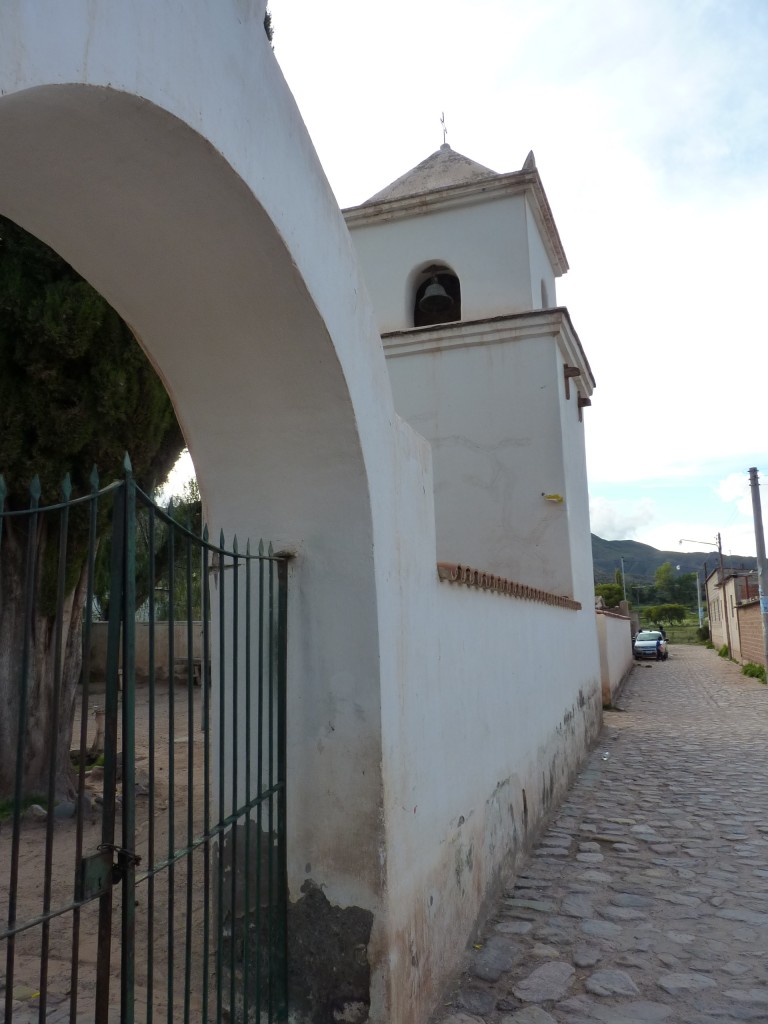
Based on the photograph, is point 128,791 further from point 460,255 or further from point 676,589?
point 676,589

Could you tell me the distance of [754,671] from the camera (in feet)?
75.3

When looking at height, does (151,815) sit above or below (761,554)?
below

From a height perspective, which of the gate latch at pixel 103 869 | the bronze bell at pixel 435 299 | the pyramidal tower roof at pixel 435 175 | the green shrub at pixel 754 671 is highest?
the pyramidal tower roof at pixel 435 175

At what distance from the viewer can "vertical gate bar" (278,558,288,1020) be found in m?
3.20

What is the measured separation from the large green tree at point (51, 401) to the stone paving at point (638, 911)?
400 cm

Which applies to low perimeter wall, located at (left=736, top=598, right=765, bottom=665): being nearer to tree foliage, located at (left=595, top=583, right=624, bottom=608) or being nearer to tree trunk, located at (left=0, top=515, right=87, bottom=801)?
tree trunk, located at (left=0, top=515, right=87, bottom=801)

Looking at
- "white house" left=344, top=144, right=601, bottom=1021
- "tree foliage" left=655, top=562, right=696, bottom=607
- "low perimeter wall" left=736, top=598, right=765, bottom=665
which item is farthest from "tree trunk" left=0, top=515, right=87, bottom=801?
"tree foliage" left=655, top=562, right=696, bottom=607

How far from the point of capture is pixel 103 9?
191cm

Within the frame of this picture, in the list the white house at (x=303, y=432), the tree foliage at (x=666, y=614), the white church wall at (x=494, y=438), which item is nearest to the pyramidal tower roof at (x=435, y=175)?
the white church wall at (x=494, y=438)

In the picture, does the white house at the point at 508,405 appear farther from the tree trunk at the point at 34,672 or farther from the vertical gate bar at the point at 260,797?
the tree trunk at the point at 34,672

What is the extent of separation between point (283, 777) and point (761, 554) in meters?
21.0

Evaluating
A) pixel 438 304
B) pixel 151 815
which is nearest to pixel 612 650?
pixel 438 304

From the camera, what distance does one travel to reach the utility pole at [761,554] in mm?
20938

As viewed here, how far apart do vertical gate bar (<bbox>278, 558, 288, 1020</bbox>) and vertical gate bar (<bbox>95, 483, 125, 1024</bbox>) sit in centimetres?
118
